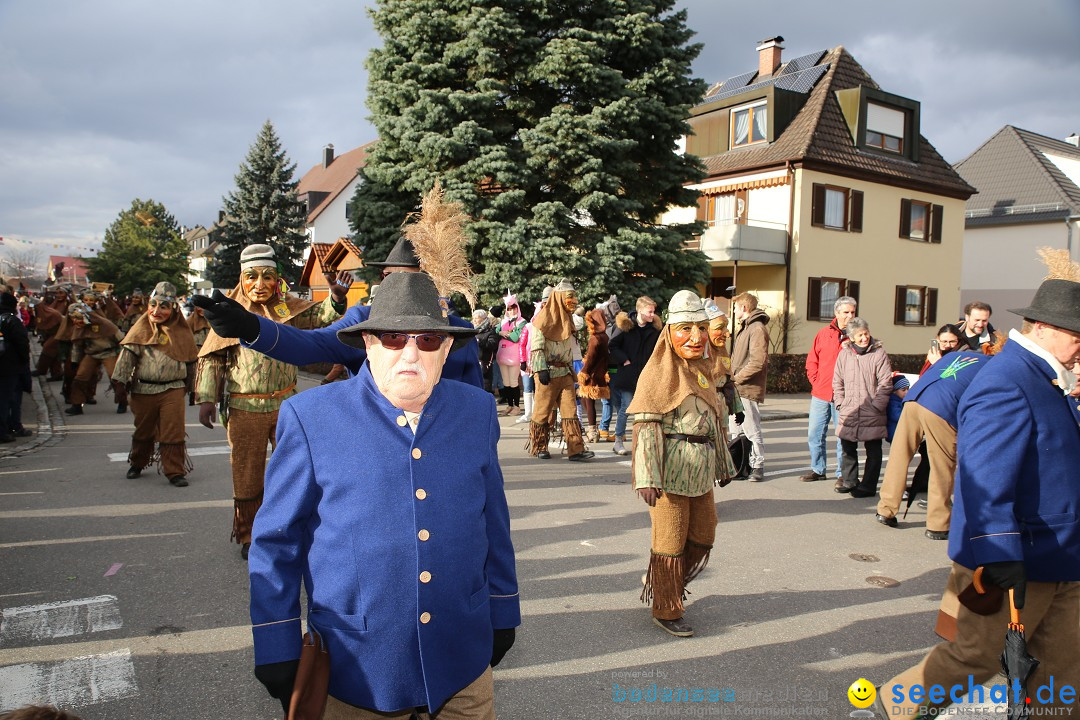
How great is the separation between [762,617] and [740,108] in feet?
80.9

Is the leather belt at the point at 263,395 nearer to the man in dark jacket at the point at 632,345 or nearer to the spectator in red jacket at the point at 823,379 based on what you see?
the man in dark jacket at the point at 632,345

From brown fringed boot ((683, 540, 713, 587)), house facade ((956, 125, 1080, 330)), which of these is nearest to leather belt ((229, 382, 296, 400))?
brown fringed boot ((683, 540, 713, 587))

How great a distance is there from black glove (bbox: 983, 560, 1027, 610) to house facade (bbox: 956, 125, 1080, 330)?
3241 centimetres

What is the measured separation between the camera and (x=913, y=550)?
21.3 feet

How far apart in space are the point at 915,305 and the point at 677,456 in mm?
26385

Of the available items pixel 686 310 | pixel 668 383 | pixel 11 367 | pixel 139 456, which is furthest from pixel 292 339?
pixel 11 367

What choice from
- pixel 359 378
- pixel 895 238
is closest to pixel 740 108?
pixel 895 238

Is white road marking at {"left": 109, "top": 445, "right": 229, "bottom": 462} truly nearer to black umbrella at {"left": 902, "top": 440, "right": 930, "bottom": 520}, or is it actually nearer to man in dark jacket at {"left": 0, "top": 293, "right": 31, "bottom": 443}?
man in dark jacket at {"left": 0, "top": 293, "right": 31, "bottom": 443}

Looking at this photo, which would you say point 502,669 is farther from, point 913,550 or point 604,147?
point 604,147

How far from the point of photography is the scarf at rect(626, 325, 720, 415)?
473cm

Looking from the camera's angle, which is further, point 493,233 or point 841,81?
point 841,81

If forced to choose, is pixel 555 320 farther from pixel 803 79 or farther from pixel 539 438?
pixel 803 79

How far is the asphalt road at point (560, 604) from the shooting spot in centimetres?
384

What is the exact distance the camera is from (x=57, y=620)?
15.2ft
